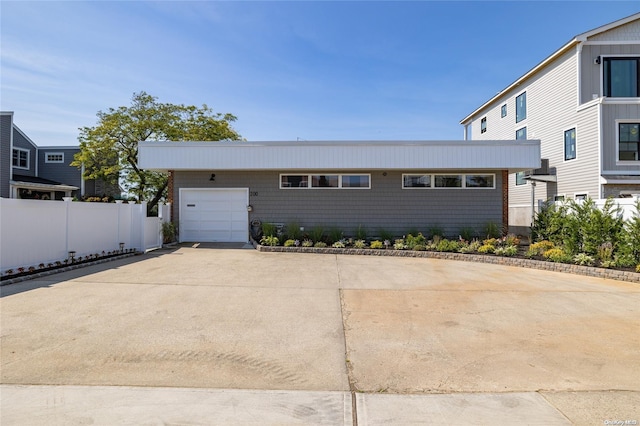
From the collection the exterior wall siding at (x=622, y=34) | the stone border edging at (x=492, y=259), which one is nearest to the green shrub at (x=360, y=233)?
the stone border edging at (x=492, y=259)

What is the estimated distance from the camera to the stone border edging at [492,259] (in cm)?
793

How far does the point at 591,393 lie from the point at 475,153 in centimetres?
1052

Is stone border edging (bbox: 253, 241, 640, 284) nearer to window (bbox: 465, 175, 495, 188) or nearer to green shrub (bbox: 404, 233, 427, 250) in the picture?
green shrub (bbox: 404, 233, 427, 250)

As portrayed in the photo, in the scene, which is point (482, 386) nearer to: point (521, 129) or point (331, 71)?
point (331, 71)

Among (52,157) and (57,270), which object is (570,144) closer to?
(57,270)

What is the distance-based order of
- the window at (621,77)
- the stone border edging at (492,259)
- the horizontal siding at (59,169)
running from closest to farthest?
the stone border edging at (492,259) → the window at (621,77) → the horizontal siding at (59,169)

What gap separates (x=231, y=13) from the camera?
9672 mm

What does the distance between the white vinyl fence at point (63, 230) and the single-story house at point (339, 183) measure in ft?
8.04

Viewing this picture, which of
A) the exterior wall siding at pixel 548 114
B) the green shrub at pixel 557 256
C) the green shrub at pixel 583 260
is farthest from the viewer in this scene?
the exterior wall siding at pixel 548 114

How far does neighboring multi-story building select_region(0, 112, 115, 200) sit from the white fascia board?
15296 millimetres

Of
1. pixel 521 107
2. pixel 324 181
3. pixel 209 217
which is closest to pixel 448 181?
pixel 324 181

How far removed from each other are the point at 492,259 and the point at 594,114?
9.86 meters

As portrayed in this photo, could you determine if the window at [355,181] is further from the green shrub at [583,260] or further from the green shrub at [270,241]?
the green shrub at [583,260]

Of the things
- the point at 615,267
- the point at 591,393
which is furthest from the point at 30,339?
the point at 615,267
